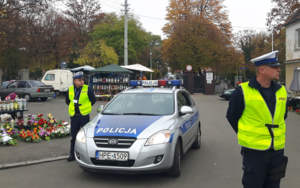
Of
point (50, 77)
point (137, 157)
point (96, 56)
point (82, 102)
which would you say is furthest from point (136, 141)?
point (96, 56)

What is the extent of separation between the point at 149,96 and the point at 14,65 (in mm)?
33423

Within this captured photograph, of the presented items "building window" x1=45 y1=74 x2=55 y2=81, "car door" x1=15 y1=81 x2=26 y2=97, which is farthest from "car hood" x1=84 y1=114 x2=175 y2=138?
"building window" x1=45 y1=74 x2=55 y2=81

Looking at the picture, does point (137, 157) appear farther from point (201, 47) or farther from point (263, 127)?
point (201, 47)

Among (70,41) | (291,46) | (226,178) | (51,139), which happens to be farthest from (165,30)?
(226,178)

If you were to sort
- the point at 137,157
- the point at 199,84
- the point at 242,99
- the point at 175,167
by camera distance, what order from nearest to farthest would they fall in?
the point at 242,99
the point at 137,157
the point at 175,167
the point at 199,84

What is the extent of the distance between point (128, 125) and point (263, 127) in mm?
2512

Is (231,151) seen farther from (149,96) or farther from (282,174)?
(282,174)

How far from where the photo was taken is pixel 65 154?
6707mm

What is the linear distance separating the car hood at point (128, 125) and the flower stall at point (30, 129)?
3.09 metres

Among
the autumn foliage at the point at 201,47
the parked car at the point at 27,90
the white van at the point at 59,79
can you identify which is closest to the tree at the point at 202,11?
the autumn foliage at the point at 201,47

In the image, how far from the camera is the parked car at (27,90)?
68.5ft

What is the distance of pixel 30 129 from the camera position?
871 cm

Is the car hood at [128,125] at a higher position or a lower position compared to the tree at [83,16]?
lower

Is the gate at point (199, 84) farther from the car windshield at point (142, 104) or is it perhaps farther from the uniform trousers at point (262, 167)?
the uniform trousers at point (262, 167)
